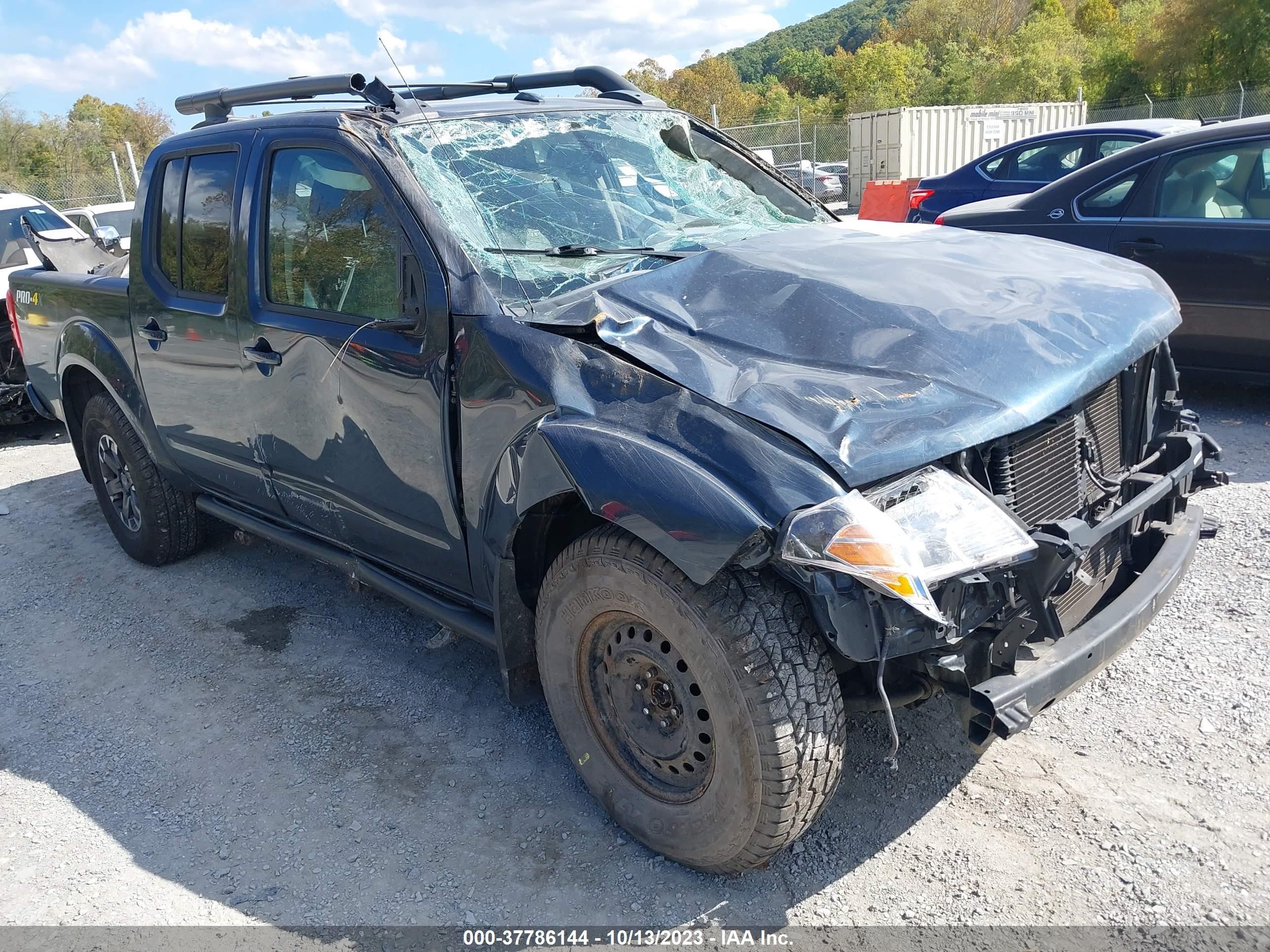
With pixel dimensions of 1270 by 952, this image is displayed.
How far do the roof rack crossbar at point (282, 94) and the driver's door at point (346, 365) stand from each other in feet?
0.56

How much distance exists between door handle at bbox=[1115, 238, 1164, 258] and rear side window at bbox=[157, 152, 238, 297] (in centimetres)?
486

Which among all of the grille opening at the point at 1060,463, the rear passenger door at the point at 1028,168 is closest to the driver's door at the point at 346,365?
the grille opening at the point at 1060,463

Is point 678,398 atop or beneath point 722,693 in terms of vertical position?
atop

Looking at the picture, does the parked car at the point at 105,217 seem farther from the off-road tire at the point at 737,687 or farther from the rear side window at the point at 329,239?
the off-road tire at the point at 737,687

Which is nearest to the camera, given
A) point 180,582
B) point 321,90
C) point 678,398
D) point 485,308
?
point 678,398

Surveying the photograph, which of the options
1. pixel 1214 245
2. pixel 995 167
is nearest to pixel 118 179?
pixel 995 167

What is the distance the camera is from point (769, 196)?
3998 mm

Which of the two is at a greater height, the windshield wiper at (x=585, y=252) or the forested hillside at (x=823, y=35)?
the forested hillside at (x=823, y=35)

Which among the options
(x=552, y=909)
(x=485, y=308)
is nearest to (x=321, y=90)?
(x=485, y=308)

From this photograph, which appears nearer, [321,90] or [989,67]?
[321,90]

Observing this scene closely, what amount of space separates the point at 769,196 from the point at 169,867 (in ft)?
10.4

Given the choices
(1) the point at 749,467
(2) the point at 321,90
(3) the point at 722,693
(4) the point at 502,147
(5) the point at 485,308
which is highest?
(2) the point at 321,90

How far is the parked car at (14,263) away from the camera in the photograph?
7.91 m

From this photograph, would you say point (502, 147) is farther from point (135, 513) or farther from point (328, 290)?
point (135, 513)
